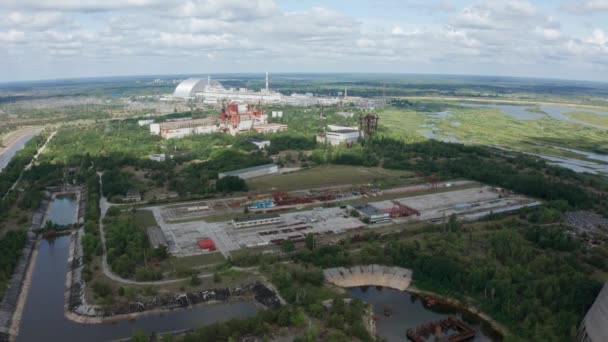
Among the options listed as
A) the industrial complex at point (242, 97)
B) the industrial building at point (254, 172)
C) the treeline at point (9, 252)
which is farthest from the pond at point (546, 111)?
the treeline at point (9, 252)

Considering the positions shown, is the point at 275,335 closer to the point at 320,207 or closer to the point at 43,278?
the point at 43,278

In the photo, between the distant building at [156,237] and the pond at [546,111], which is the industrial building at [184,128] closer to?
the distant building at [156,237]

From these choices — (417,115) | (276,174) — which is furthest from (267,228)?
(417,115)

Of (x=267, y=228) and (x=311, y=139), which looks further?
(x=311, y=139)

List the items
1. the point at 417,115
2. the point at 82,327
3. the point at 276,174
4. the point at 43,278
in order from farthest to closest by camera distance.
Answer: the point at 417,115, the point at 276,174, the point at 43,278, the point at 82,327

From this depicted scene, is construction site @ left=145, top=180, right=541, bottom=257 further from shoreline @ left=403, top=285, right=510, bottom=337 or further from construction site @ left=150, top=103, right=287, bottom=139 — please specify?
construction site @ left=150, top=103, right=287, bottom=139

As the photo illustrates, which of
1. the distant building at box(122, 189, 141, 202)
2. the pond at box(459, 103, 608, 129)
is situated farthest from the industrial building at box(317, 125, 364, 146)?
the pond at box(459, 103, 608, 129)
